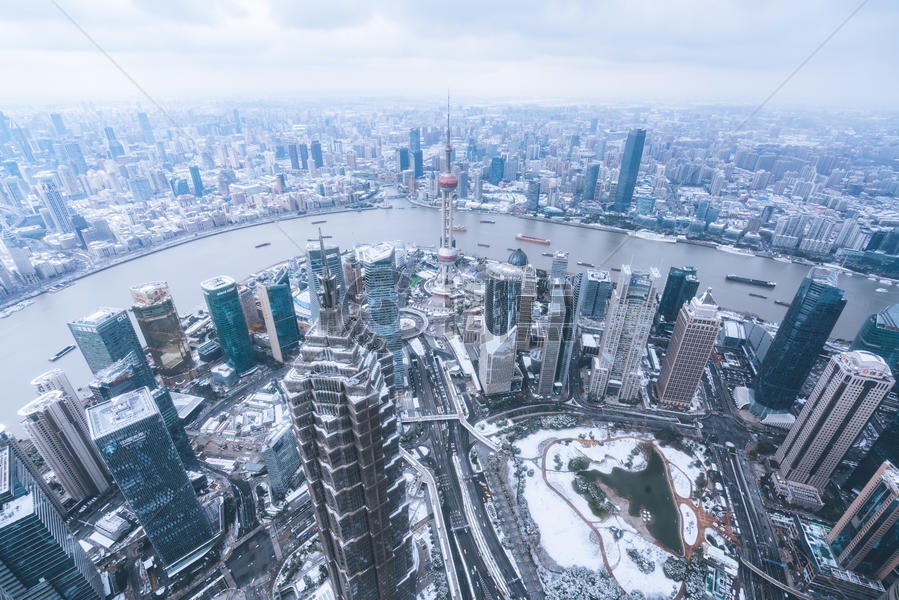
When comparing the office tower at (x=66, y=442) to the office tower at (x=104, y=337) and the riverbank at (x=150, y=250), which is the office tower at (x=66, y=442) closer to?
the office tower at (x=104, y=337)

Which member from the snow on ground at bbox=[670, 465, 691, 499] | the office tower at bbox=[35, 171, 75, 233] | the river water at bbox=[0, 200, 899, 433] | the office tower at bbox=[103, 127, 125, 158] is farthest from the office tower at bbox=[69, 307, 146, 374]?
the office tower at bbox=[103, 127, 125, 158]

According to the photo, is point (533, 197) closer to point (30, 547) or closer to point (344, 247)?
point (344, 247)

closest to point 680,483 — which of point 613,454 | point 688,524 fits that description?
point 688,524

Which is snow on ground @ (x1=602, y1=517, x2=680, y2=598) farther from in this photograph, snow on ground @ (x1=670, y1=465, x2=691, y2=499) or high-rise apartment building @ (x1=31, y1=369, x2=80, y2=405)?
high-rise apartment building @ (x1=31, y1=369, x2=80, y2=405)

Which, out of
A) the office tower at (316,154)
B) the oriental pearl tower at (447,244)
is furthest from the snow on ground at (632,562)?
the office tower at (316,154)

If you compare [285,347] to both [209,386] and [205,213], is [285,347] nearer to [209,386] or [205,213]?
[209,386]

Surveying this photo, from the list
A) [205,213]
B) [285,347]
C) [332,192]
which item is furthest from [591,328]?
[205,213]
